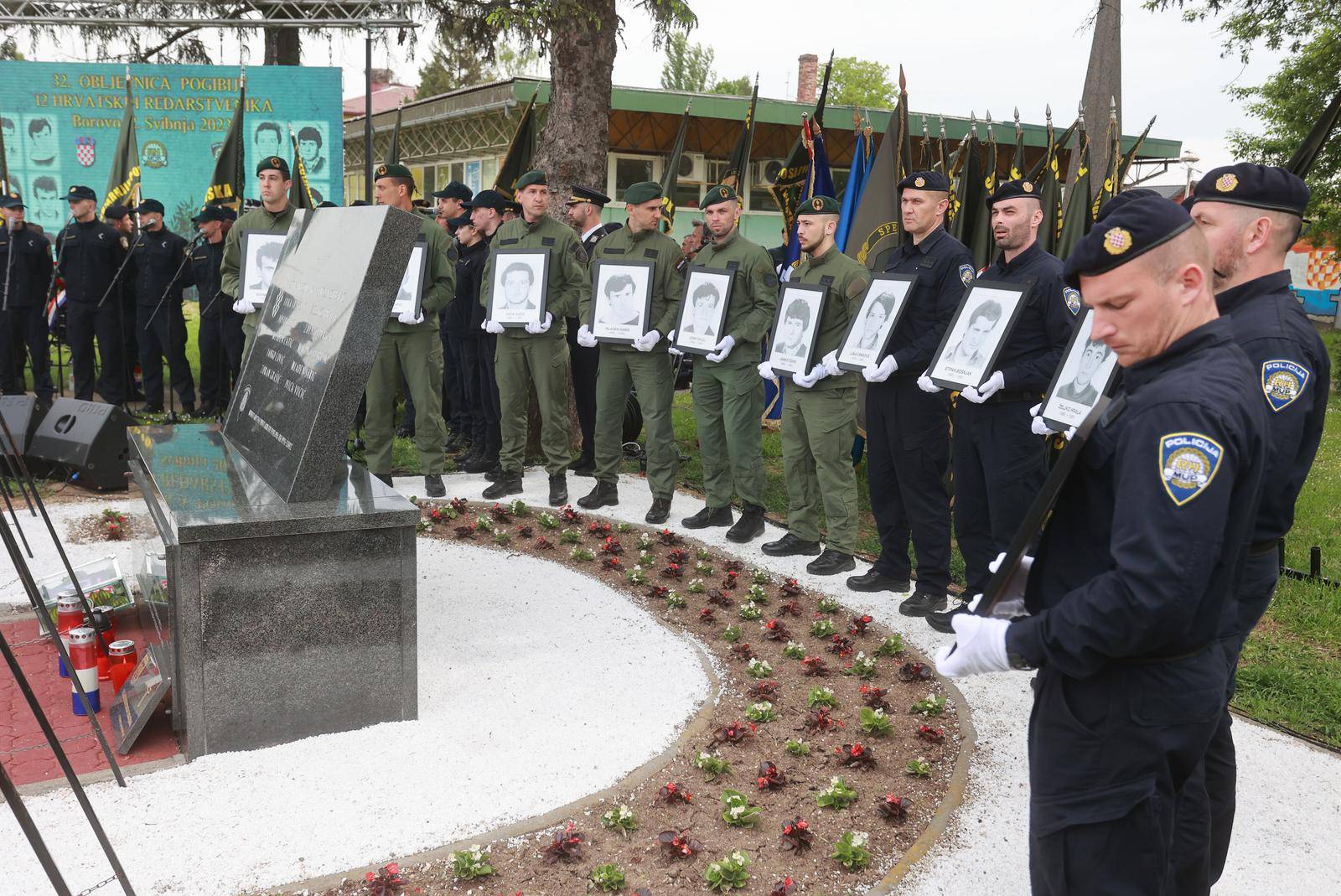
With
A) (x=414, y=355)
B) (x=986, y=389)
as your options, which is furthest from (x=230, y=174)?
(x=986, y=389)

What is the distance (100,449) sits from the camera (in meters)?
8.13

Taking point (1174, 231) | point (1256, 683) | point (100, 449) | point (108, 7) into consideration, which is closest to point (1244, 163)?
point (1174, 231)

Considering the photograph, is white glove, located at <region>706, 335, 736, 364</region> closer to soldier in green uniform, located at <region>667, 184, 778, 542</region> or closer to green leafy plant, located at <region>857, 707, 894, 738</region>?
soldier in green uniform, located at <region>667, 184, 778, 542</region>

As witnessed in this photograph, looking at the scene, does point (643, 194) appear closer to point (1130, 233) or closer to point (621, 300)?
point (621, 300)

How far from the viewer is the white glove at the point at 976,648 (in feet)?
6.95

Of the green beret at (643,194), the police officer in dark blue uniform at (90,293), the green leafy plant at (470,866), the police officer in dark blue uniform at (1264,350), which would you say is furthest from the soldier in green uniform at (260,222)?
the police officer in dark blue uniform at (1264,350)

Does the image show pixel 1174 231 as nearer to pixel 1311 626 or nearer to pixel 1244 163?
pixel 1244 163

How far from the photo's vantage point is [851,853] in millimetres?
3293

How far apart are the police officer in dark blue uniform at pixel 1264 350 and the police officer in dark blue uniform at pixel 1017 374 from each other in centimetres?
218

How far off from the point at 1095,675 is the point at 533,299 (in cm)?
647

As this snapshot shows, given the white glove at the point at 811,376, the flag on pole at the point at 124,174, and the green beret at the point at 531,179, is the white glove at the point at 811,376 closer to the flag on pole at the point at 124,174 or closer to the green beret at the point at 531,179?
the green beret at the point at 531,179

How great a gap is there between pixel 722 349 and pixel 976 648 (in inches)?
199

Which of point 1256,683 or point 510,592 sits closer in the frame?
point 1256,683

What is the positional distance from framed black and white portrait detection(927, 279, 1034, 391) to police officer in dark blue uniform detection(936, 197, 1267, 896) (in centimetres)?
318
